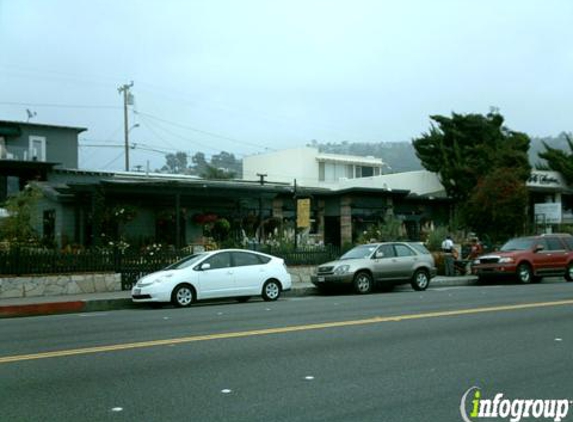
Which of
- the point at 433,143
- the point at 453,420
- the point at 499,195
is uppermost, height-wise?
the point at 433,143

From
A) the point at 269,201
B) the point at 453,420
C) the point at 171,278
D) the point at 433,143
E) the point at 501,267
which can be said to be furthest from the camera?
the point at 433,143

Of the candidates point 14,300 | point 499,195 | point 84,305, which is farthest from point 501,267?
point 14,300

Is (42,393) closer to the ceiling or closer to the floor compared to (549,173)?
closer to the floor

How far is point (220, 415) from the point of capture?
233 inches

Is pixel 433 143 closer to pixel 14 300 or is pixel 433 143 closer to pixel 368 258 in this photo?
pixel 368 258

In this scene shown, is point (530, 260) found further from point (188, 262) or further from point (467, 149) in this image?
point (467, 149)

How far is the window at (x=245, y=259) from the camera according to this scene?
1738cm

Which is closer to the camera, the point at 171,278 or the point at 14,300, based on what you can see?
the point at 171,278

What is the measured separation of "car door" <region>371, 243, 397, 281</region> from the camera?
19.7m

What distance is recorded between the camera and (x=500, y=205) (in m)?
29.9

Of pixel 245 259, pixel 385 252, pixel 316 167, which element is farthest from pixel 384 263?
pixel 316 167

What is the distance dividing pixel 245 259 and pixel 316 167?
37.1 meters

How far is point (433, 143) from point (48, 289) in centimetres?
3208

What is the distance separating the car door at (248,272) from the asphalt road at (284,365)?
369 cm
